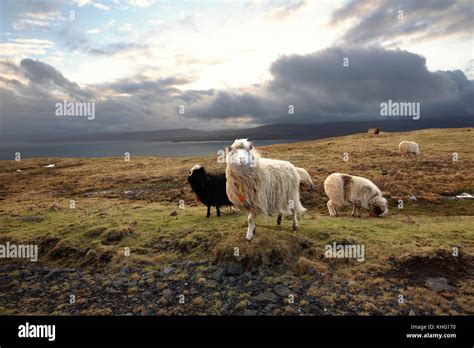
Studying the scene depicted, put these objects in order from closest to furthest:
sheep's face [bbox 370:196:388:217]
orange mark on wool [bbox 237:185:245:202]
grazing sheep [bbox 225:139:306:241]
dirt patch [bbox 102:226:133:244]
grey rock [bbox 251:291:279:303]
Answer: grey rock [bbox 251:291:279:303]
grazing sheep [bbox 225:139:306:241]
orange mark on wool [bbox 237:185:245:202]
dirt patch [bbox 102:226:133:244]
sheep's face [bbox 370:196:388:217]

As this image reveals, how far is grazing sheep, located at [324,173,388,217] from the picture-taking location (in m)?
14.2

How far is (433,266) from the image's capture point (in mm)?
8102

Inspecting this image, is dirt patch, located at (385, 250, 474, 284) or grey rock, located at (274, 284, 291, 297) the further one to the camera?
dirt patch, located at (385, 250, 474, 284)

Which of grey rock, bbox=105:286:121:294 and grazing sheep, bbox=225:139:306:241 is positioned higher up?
grazing sheep, bbox=225:139:306:241

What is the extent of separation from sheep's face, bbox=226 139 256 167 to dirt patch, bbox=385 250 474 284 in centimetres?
499

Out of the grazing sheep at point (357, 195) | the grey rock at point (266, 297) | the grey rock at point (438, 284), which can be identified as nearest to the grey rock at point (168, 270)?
the grey rock at point (266, 297)

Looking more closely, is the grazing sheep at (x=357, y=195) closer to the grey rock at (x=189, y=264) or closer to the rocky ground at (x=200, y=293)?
the rocky ground at (x=200, y=293)

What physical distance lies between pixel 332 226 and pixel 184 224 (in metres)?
6.29
